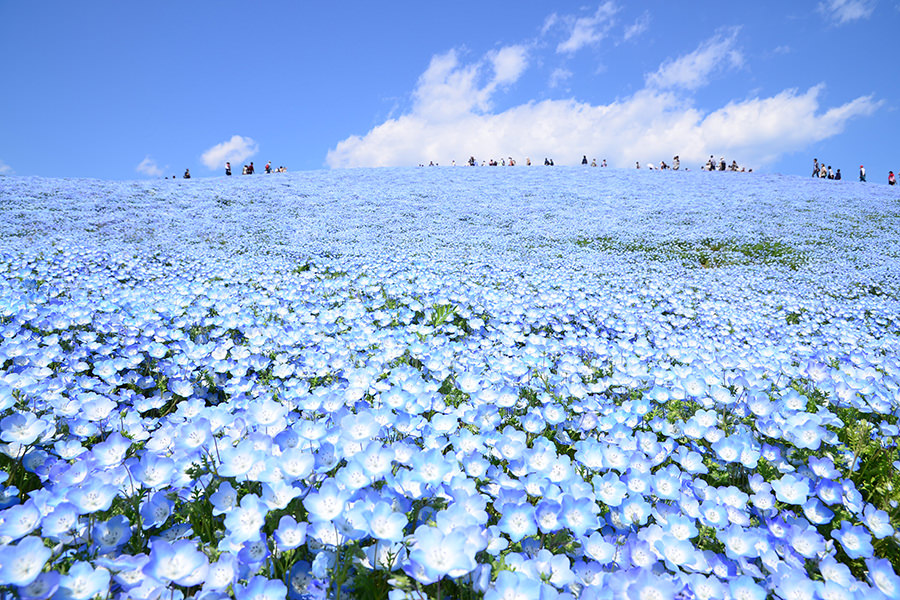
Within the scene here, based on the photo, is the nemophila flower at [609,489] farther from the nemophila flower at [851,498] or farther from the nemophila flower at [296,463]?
the nemophila flower at [296,463]

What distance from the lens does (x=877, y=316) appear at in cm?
682

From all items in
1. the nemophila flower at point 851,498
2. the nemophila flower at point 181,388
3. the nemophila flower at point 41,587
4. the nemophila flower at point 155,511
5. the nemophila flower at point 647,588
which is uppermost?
the nemophila flower at point 41,587

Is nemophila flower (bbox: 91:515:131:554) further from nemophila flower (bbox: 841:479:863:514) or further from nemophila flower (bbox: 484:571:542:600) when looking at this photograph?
nemophila flower (bbox: 841:479:863:514)

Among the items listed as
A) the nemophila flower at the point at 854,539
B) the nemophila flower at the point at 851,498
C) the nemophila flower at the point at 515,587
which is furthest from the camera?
the nemophila flower at the point at 851,498

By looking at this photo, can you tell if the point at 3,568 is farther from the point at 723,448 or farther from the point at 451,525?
the point at 723,448

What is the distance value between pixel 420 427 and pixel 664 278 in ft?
27.7

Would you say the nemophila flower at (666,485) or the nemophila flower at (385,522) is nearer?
the nemophila flower at (385,522)

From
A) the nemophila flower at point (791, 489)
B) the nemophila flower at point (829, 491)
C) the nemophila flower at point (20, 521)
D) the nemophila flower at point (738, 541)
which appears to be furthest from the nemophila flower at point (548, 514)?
the nemophila flower at point (20, 521)

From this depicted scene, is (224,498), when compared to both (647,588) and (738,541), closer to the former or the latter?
(647,588)

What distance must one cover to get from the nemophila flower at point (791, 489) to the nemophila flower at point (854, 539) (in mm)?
213

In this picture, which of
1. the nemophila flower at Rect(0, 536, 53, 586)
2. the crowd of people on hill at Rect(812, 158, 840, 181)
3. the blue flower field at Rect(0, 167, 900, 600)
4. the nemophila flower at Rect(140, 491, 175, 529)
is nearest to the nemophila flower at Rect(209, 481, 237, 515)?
the blue flower field at Rect(0, 167, 900, 600)

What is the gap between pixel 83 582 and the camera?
4.09 ft

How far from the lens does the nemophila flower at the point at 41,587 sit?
1.14 meters

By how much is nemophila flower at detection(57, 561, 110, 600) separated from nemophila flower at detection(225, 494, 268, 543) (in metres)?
0.32
